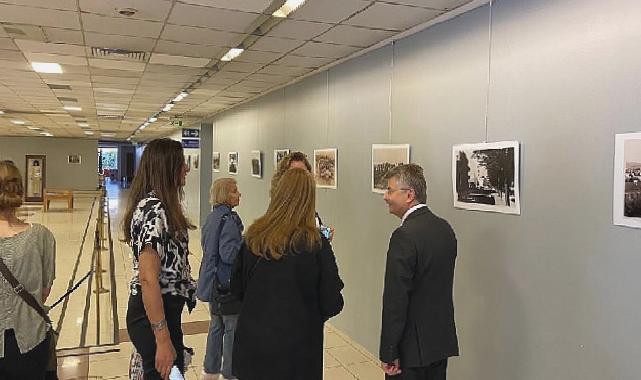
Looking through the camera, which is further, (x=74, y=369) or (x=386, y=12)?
(x=74, y=369)

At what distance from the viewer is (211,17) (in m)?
3.85

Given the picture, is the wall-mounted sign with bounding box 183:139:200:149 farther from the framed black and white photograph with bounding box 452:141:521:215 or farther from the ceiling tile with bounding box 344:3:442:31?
the framed black and white photograph with bounding box 452:141:521:215

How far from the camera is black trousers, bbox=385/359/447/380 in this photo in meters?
2.48

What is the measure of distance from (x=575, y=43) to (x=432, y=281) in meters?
1.41

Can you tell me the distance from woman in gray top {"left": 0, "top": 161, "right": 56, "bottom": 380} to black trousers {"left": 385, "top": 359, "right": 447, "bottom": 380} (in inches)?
66.7

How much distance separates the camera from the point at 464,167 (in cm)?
343

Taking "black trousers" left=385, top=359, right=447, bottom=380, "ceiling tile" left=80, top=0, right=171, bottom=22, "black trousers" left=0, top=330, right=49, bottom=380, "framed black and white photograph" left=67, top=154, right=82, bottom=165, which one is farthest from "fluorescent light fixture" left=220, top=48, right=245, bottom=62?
"framed black and white photograph" left=67, top=154, right=82, bottom=165

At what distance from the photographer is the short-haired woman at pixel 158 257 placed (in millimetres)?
2100

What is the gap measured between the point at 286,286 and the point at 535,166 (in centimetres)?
163

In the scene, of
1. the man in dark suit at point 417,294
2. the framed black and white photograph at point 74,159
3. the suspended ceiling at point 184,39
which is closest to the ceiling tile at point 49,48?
the suspended ceiling at point 184,39

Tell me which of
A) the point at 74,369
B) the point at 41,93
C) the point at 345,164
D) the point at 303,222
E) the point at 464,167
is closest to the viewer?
the point at 303,222

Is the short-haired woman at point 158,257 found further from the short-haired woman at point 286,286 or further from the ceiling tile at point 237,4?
the ceiling tile at point 237,4

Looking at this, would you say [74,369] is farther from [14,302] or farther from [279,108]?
[279,108]

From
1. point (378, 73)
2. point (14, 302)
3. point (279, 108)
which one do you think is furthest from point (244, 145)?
point (14, 302)
